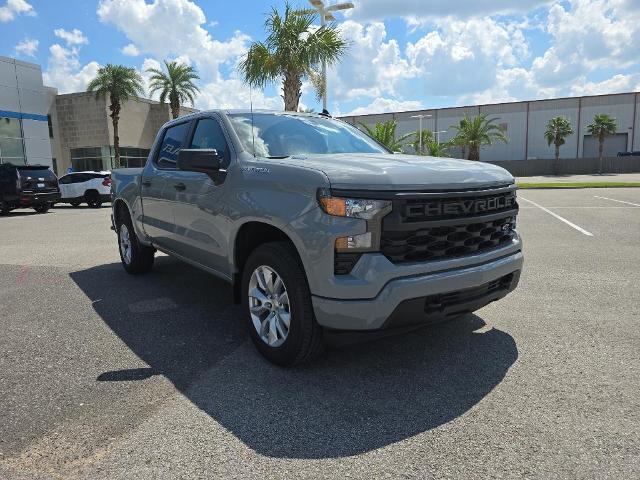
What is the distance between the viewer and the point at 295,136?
4.36 meters

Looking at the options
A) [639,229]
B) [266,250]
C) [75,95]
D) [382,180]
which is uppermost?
[75,95]

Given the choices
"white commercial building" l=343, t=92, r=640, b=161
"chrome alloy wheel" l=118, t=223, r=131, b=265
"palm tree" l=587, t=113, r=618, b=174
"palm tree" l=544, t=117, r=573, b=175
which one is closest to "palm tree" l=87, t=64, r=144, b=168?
"chrome alloy wheel" l=118, t=223, r=131, b=265

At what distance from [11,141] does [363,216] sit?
3440 cm

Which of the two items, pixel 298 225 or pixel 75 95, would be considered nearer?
pixel 298 225

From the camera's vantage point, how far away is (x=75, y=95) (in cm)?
4172

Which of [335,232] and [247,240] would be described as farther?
[247,240]

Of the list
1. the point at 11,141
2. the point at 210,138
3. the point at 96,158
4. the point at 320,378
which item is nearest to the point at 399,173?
the point at 320,378

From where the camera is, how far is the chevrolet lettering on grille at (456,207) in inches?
121

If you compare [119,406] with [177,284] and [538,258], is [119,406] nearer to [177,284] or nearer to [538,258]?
[177,284]

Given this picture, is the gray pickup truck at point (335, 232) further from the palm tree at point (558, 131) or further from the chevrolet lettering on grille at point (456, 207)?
the palm tree at point (558, 131)

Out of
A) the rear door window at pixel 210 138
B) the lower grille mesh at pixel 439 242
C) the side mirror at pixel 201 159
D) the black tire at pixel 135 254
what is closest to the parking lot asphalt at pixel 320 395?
the lower grille mesh at pixel 439 242

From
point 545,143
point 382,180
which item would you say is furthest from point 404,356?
point 545,143

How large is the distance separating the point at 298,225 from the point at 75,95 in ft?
149

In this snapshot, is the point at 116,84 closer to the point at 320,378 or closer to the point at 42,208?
the point at 42,208
